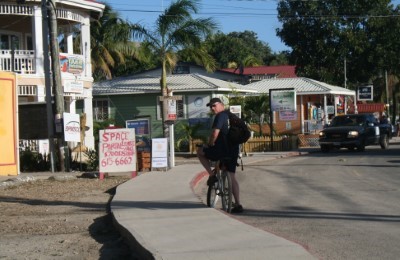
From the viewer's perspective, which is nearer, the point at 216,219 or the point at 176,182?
the point at 216,219

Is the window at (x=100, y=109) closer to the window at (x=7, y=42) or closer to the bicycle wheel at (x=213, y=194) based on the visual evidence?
the window at (x=7, y=42)

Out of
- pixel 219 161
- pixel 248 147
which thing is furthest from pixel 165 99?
pixel 248 147

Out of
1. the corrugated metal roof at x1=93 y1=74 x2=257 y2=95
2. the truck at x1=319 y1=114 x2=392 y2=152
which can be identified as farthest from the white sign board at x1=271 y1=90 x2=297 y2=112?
the corrugated metal roof at x1=93 y1=74 x2=257 y2=95

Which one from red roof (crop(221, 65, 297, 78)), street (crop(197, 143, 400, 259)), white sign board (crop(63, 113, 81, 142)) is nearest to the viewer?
street (crop(197, 143, 400, 259))

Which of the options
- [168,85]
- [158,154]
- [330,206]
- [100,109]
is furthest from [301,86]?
[330,206]

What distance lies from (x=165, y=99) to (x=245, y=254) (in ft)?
45.1

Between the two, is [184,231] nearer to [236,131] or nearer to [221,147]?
[221,147]

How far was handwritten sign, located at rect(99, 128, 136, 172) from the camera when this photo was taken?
690 inches

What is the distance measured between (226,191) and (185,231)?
200 cm

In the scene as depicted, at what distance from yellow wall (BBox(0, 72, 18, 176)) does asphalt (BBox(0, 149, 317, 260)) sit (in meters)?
6.61

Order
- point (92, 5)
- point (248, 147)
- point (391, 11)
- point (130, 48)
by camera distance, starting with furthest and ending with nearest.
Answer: point (391, 11) < point (130, 48) < point (248, 147) < point (92, 5)

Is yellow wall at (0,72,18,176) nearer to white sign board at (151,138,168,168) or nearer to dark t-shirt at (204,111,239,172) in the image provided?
white sign board at (151,138,168,168)

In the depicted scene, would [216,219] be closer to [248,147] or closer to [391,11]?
[248,147]

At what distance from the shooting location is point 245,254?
23.6 ft
